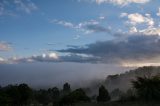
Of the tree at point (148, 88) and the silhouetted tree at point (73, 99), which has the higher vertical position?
the tree at point (148, 88)

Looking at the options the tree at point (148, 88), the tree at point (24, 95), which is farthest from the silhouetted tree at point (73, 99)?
the tree at point (148, 88)

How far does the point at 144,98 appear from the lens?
55312 millimetres

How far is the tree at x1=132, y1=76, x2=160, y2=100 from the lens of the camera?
181ft

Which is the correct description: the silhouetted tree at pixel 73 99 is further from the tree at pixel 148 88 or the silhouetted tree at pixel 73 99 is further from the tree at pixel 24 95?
the tree at pixel 148 88

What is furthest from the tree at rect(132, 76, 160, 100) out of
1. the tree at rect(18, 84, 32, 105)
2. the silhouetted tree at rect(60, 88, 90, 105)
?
the tree at rect(18, 84, 32, 105)

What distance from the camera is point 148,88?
5612 centimetres

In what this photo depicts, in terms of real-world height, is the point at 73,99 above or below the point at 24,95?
below

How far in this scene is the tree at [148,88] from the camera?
181 ft

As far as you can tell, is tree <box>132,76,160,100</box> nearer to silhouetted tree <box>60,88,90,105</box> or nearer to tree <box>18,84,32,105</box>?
silhouetted tree <box>60,88,90,105</box>

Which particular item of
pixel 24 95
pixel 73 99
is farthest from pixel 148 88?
pixel 24 95

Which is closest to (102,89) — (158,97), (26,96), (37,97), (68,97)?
(68,97)

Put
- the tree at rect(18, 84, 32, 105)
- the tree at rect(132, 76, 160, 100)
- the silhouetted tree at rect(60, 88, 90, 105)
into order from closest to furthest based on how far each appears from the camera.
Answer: the tree at rect(132, 76, 160, 100) < the silhouetted tree at rect(60, 88, 90, 105) < the tree at rect(18, 84, 32, 105)

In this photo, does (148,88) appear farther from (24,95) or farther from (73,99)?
(24,95)

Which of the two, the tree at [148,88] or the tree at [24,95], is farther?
the tree at [24,95]
